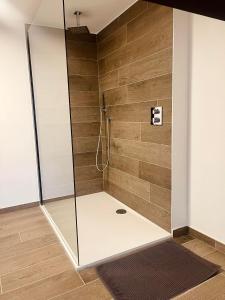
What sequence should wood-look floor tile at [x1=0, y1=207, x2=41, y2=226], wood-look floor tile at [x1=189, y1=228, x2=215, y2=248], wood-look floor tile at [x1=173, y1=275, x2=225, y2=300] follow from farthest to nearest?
1. wood-look floor tile at [x1=0, y1=207, x2=41, y2=226]
2. wood-look floor tile at [x1=189, y1=228, x2=215, y2=248]
3. wood-look floor tile at [x1=173, y1=275, x2=225, y2=300]

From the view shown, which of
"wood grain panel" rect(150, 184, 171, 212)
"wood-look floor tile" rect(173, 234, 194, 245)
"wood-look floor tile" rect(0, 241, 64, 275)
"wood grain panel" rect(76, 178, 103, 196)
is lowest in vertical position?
"wood-look floor tile" rect(0, 241, 64, 275)

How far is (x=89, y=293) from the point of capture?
161cm

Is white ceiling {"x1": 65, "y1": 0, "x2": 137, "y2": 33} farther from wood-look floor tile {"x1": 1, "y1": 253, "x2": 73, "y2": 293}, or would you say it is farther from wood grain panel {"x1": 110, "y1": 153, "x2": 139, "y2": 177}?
wood-look floor tile {"x1": 1, "y1": 253, "x2": 73, "y2": 293}

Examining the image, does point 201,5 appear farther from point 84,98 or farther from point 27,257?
point 84,98

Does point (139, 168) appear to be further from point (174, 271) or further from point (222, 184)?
point (174, 271)

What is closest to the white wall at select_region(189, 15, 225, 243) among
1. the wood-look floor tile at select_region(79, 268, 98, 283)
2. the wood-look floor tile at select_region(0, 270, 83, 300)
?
the wood-look floor tile at select_region(79, 268, 98, 283)

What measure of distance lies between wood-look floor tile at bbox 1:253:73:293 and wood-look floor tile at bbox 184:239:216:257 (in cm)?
110

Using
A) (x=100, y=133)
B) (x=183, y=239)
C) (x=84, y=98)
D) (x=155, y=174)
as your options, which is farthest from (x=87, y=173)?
(x=183, y=239)

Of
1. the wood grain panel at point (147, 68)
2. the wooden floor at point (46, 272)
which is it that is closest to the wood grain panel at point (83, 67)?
the wood grain panel at point (147, 68)

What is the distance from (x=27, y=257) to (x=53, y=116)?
135 centimetres

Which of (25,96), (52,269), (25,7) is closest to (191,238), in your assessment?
(52,269)

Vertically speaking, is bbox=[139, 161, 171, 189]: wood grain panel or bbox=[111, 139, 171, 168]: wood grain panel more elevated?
bbox=[111, 139, 171, 168]: wood grain panel

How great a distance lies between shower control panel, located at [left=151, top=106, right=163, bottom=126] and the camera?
230 centimetres

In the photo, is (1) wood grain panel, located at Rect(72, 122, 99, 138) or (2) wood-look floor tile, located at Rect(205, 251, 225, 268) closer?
(2) wood-look floor tile, located at Rect(205, 251, 225, 268)
